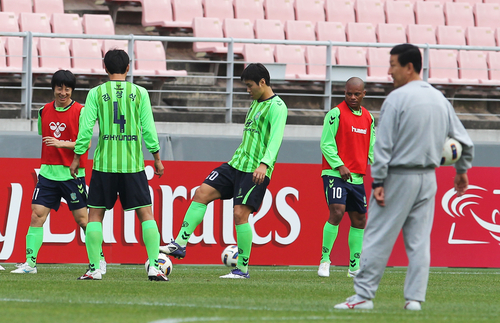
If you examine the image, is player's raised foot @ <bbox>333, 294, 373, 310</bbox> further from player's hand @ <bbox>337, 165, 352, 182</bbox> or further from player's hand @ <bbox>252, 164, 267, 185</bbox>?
player's hand @ <bbox>337, 165, 352, 182</bbox>

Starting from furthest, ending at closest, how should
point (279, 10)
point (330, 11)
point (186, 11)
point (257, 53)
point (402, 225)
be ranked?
point (330, 11) → point (279, 10) → point (186, 11) → point (257, 53) → point (402, 225)

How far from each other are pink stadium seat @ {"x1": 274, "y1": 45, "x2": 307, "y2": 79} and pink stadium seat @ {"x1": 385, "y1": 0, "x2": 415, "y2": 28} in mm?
3317

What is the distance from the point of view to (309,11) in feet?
52.5

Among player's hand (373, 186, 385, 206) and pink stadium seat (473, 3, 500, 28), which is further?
pink stadium seat (473, 3, 500, 28)

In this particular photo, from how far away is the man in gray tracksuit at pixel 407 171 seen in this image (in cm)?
532

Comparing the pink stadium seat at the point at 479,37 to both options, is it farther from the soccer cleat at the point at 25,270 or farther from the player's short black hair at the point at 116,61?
the soccer cleat at the point at 25,270

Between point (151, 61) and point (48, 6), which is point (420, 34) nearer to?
point (151, 61)

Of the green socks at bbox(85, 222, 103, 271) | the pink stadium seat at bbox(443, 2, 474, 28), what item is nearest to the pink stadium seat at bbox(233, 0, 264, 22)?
the pink stadium seat at bbox(443, 2, 474, 28)

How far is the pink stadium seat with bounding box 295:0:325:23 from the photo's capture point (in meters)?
15.9

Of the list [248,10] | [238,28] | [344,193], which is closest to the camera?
[344,193]

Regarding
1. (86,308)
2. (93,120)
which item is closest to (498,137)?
(93,120)

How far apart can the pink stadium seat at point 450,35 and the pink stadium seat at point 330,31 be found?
2148 millimetres

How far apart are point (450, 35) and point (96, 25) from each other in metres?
7.19

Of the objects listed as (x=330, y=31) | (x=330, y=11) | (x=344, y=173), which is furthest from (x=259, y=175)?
(x=330, y=11)
